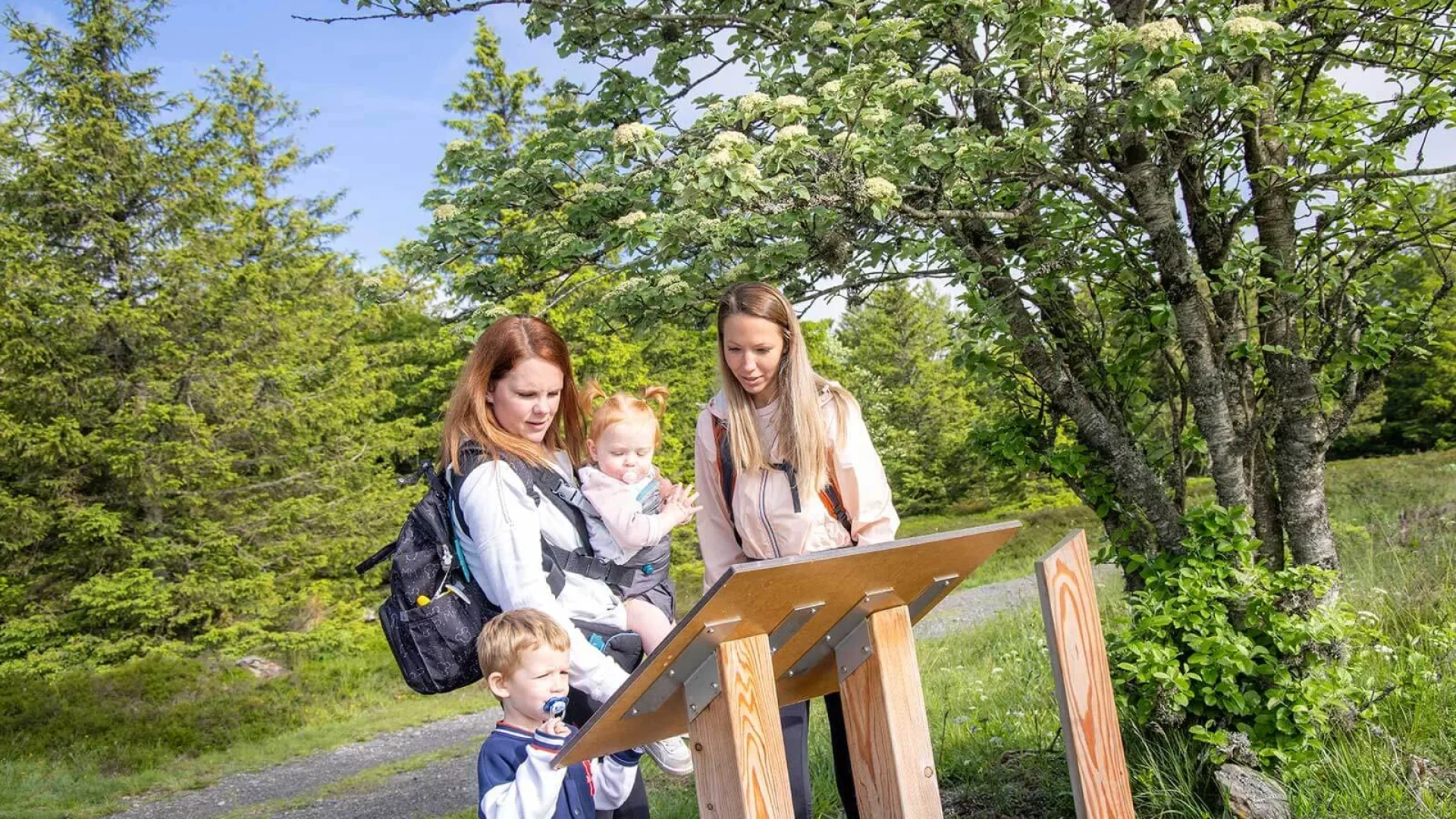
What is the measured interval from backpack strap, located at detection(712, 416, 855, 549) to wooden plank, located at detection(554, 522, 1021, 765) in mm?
776

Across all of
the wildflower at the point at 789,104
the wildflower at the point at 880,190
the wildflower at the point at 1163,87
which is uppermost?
the wildflower at the point at 789,104

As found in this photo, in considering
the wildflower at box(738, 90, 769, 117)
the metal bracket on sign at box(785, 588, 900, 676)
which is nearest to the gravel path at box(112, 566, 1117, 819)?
the wildflower at box(738, 90, 769, 117)

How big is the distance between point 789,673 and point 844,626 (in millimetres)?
203

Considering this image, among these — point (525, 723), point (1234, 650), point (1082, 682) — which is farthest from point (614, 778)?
point (1234, 650)

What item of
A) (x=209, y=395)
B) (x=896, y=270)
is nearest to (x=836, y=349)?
(x=209, y=395)

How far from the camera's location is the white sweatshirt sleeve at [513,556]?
2.65 m

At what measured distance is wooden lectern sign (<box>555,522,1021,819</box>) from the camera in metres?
1.87

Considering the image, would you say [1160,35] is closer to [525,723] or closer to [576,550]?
[576,550]

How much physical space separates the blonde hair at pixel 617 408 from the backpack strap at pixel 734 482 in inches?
7.8

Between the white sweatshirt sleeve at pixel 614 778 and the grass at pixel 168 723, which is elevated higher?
the white sweatshirt sleeve at pixel 614 778

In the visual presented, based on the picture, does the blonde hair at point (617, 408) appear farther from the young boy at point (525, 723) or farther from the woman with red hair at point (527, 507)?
the young boy at point (525, 723)

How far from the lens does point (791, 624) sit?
208 centimetres

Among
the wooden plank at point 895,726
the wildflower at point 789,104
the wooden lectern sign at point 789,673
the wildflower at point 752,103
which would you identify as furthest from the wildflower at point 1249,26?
the wooden plank at point 895,726

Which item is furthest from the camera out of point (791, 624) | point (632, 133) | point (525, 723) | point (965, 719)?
point (965, 719)
